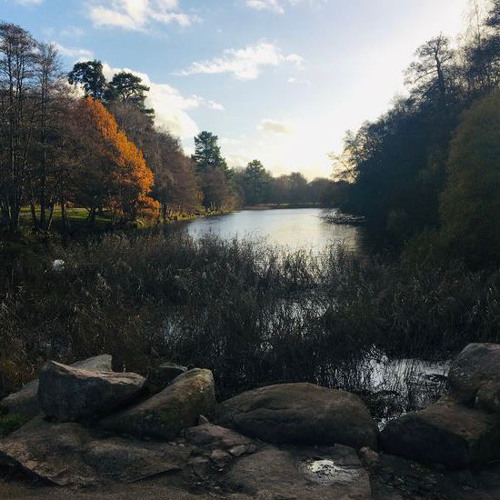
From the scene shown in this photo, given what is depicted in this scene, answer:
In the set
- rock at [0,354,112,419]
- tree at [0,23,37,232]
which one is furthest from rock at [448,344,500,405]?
tree at [0,23,37,232]

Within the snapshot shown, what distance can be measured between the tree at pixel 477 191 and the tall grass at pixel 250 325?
3272 millimetres

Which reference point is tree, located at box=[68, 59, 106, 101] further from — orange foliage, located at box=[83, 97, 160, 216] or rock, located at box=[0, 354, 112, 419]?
rock, located at box=[0, 354, 112, 419]

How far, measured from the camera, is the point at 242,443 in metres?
4.69

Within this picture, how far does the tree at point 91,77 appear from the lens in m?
58.5

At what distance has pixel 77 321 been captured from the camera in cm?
905

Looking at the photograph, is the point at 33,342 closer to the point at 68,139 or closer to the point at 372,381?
the point at 372,381

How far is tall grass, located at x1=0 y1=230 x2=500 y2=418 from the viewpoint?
7.74 metres

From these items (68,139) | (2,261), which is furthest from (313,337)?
(68,139)

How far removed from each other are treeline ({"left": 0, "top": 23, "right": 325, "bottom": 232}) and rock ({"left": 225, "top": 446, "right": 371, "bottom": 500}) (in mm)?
26472

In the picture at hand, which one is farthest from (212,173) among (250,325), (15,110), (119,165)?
(250,325)

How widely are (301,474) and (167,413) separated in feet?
4.81

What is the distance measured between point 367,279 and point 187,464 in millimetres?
10319

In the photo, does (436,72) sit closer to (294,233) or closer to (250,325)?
(294,233)

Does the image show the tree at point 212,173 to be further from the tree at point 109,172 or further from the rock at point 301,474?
the rock at point 301,474
